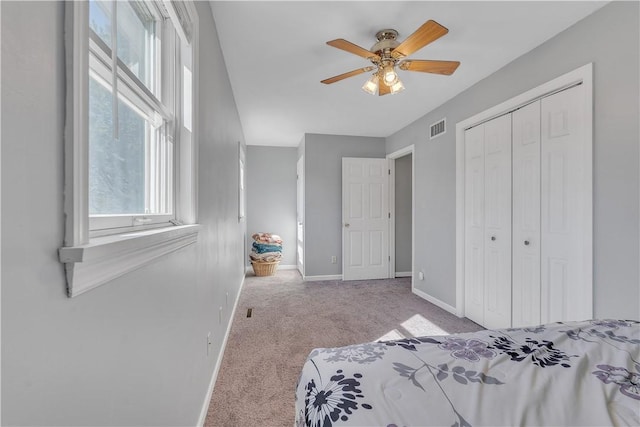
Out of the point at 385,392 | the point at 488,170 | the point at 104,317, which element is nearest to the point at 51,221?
the point at 104,317

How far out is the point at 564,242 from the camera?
6.65 ft

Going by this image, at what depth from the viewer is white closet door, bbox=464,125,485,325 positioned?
→ 111 inches

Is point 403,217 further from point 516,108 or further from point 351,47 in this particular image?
point 351,47

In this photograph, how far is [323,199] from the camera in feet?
15.5

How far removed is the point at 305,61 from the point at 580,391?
2.61 m

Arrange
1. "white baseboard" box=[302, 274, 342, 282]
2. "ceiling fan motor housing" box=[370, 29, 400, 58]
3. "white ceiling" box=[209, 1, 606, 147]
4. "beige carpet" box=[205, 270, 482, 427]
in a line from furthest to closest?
"white baseboard" box=[302, 274, 342, 282]
"ceiling fan motor housing" box=[370, 29, 400, 58]
"white ceiling" box=[209, 1, 606, 147]
"beige carpet" box=[205, 270, 482, 427]

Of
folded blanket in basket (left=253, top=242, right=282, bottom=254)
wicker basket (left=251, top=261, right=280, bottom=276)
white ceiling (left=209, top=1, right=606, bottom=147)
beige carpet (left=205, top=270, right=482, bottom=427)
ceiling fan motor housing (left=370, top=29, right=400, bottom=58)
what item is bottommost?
beige carpet (left=205, top=270, right=482, bottom=427)

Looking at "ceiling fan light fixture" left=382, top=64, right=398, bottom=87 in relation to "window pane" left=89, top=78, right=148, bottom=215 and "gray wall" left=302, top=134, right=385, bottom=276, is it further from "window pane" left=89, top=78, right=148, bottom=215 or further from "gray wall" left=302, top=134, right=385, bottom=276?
"gray wall" left=302, top=134, right=385, bottom=276

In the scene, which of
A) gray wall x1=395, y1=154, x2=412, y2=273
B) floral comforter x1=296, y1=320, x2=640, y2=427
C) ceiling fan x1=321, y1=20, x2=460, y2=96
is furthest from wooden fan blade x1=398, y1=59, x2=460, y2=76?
gray wall x1=395, y1=154, x2=412, y2=273

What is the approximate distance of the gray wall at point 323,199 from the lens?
466 centimetres

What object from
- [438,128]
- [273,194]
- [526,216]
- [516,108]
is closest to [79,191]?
[526,216]

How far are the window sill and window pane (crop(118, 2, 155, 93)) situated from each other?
56 centimetres

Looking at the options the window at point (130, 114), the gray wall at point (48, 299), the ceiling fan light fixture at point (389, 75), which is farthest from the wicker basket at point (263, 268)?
the gray wall at point (48, 299)

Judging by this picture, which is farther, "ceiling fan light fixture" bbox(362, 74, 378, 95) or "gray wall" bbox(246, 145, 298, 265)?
"gray wall" bbox(246, 145, 298, 265)
